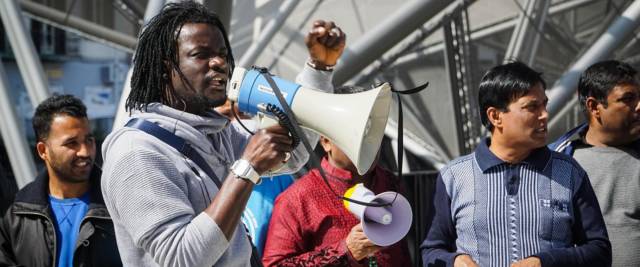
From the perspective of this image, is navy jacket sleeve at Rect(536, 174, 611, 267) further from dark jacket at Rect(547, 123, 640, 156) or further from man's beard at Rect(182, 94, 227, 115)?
man's beard at Rect(182, 94, 227, 115)

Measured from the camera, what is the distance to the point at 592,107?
4.26 metres

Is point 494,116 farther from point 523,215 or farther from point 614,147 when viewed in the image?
point 614,147

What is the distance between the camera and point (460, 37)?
24.8ft

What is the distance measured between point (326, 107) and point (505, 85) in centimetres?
136

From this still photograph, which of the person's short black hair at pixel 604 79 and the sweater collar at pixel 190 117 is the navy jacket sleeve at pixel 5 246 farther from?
the person's short black hair at pixel 604 79

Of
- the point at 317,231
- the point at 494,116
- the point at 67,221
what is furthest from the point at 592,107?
the point at 67,221

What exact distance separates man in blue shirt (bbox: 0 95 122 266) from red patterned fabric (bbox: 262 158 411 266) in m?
0.76

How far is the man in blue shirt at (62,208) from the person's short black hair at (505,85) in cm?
172

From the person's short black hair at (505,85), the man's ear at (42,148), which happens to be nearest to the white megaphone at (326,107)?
the person's short black hair at (505,85)

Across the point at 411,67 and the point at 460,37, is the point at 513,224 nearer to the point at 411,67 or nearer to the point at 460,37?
the point at 460,37

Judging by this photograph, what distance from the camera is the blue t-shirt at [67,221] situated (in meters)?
3.96

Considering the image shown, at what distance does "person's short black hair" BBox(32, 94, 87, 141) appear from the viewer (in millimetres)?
4371

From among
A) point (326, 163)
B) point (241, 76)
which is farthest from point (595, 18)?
point (241, 76)

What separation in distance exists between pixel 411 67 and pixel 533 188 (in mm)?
5198
